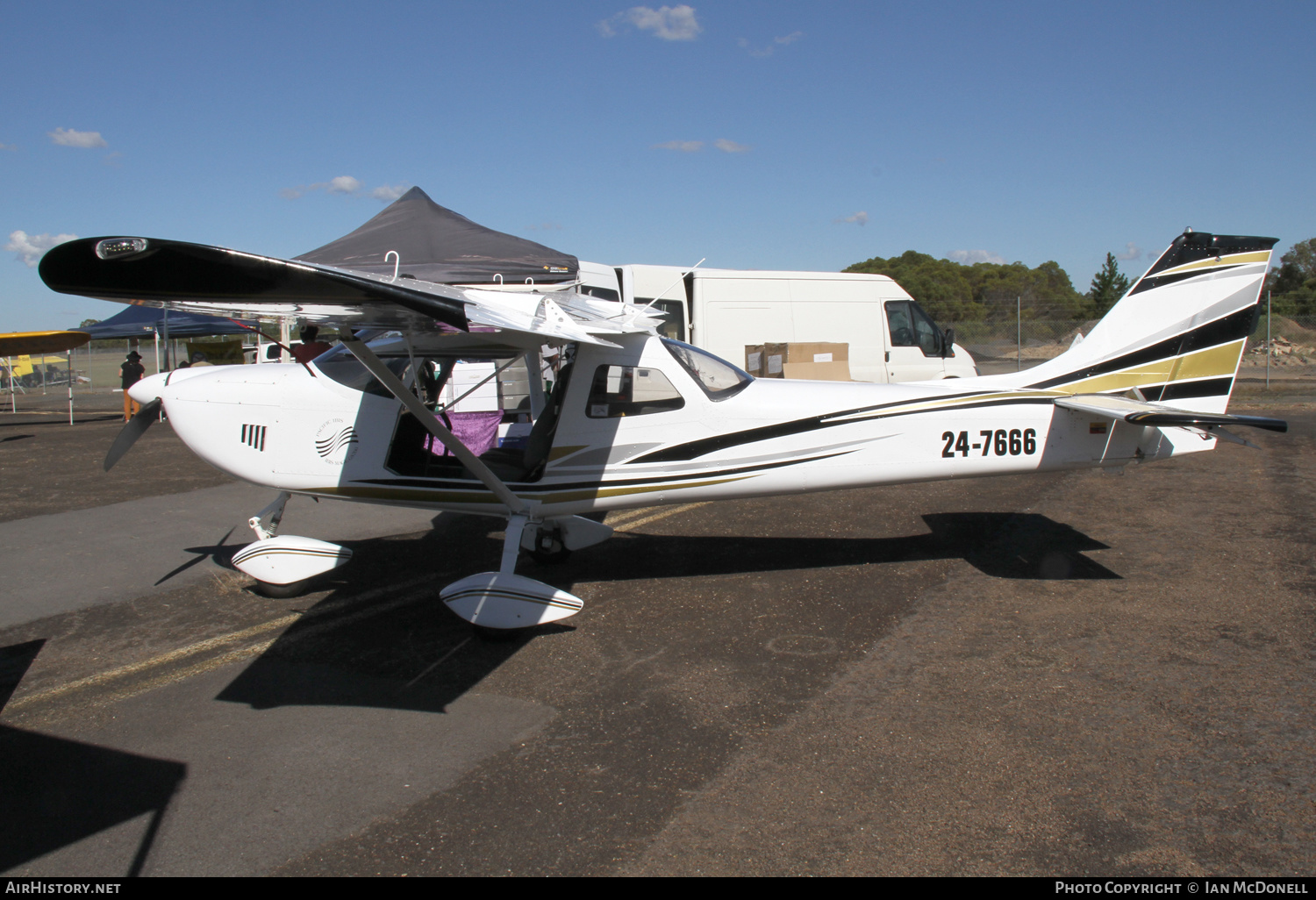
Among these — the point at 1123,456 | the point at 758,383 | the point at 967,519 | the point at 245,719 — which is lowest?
the point at 245,719

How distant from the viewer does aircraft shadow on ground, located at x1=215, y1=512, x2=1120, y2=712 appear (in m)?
4.41

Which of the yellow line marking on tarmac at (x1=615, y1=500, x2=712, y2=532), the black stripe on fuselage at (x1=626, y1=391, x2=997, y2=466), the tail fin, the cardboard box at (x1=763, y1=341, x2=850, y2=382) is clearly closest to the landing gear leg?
the black stripe on fuselage at (x1=626, y1=391, x2=997, y2=466)

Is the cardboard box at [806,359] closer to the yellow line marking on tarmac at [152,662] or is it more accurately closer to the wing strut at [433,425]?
the wing strut at [433,425]

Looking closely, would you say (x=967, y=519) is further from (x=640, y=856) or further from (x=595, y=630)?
(x=640, y=856)

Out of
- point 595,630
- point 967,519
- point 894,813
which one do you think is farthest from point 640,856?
point 967,519

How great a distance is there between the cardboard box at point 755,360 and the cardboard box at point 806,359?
6cm

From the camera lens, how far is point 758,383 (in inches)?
229

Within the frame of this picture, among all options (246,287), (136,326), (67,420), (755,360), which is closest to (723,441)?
(246,287)

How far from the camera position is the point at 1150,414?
5227 millimetres

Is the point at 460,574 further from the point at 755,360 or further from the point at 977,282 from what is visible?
the point at 977,282

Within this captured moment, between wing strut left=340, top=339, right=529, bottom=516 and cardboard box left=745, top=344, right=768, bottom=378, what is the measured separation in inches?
379

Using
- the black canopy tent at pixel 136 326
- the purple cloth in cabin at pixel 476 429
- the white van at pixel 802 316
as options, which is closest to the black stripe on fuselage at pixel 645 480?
the purple cloth in cabin at pixel 476 429

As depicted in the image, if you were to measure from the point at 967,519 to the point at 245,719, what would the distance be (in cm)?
652

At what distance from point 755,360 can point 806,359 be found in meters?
0.97
